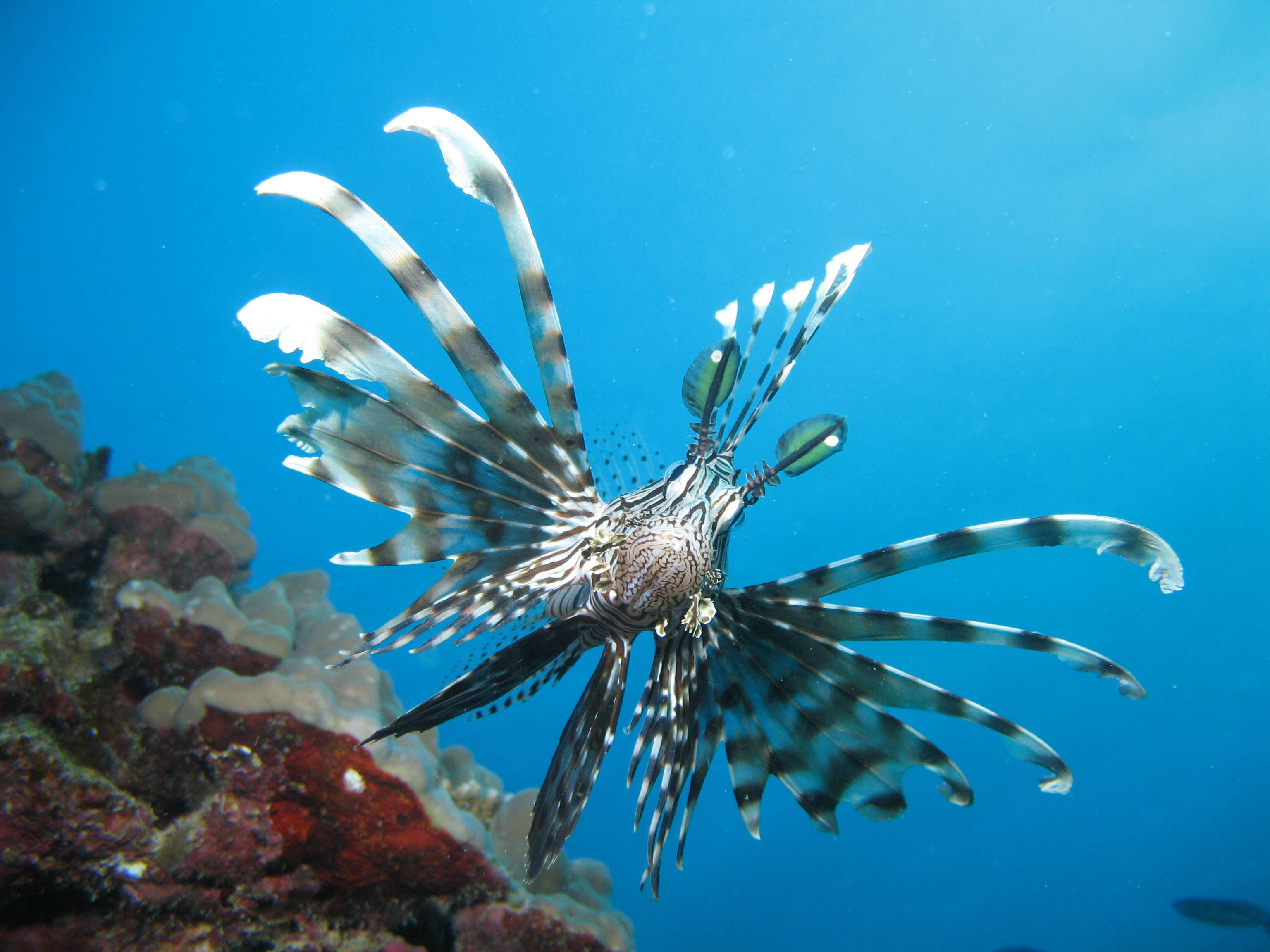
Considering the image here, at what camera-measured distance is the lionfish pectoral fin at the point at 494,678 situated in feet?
6.95

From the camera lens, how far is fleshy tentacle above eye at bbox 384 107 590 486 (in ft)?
6.20

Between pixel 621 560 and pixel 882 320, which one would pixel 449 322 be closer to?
pixel 621 560

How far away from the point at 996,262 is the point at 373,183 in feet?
82.1

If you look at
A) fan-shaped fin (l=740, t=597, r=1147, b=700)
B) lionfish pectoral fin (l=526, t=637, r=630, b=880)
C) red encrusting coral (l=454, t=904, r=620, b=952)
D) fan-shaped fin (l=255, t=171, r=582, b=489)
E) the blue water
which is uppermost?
the blue water

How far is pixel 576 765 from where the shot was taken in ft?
7.98

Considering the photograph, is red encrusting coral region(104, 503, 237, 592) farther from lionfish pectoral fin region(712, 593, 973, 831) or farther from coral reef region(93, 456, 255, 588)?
lionfish pectoral fin region(712, 593, 973, 831)

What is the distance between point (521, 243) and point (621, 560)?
3.85 ft

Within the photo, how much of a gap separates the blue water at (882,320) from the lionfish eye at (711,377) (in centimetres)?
2037

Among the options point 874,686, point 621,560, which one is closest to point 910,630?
point 874,686

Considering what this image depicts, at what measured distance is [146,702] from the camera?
3352mm

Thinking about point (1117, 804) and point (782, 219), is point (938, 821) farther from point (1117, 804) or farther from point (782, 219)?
point (782, 219)

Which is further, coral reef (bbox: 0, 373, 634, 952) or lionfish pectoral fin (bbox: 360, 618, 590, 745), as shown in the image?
coral reef (bbox: 0, 373, 634, 952)

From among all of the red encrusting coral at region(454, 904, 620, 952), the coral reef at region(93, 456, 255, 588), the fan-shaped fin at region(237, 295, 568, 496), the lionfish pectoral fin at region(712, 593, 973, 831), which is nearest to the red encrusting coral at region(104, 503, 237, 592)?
the coral reef at region(93, 456, 255, 588)

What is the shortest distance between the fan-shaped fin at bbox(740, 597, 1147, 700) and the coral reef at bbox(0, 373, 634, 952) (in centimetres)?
219
